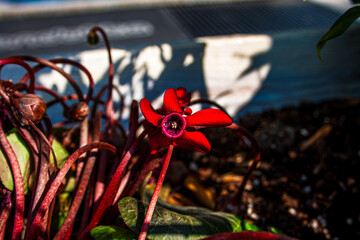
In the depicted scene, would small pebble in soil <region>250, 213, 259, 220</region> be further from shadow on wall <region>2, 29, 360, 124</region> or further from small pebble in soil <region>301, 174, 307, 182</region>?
shadow on wall <region>2, 29, 360, 124</region>

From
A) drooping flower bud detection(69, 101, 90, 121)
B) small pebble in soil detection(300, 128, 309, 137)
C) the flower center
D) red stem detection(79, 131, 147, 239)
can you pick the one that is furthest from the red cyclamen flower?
small pebble in soil detection(300, 128, 309, 137)

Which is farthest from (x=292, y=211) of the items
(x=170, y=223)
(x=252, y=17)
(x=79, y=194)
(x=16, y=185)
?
(x=252, y=17)

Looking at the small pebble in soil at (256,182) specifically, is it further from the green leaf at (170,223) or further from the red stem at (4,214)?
the red stem at (4,214)

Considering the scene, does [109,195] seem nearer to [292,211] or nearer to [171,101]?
[171,101]

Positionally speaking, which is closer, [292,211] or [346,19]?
[346,19]

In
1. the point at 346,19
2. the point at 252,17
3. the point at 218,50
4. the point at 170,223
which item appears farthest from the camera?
the point at 252,17

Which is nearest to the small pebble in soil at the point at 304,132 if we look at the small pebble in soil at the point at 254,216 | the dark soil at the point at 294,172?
the dark soil at the point at 294,172
